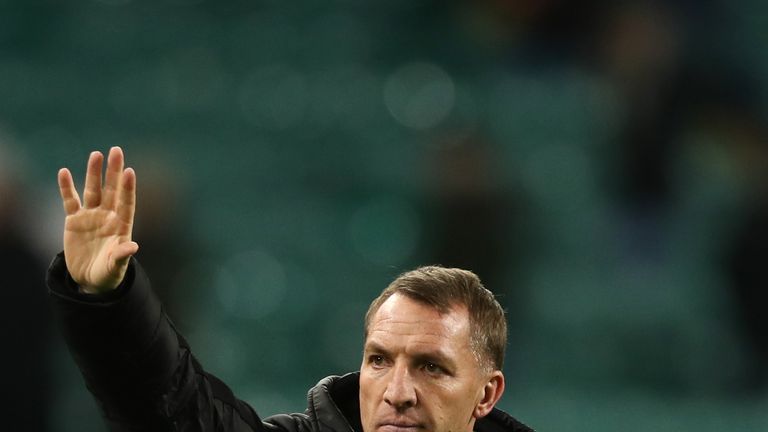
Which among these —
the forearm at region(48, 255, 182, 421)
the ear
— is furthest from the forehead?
the forearm at region(48, 255, 182, 421)

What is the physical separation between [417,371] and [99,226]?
0.96 metres

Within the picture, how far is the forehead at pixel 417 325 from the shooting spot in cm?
335

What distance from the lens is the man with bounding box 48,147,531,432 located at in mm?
2719

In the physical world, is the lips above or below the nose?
below

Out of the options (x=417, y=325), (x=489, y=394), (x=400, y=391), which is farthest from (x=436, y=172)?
(x=400, y=391)

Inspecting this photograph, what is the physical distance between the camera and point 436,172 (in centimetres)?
703

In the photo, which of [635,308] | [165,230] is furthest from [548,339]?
[165,230]

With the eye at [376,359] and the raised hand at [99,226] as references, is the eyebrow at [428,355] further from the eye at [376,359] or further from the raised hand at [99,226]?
the raised hand at [99,226]

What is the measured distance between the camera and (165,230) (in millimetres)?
6305

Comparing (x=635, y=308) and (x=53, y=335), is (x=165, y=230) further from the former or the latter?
(x=635, y=308)

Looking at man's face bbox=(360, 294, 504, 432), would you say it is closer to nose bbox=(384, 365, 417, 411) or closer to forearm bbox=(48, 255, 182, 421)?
nose bbox=(384, 365, 417, 411)

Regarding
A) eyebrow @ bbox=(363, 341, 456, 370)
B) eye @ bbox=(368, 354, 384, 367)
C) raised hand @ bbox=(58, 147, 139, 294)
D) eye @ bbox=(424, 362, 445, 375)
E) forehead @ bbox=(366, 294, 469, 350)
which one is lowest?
eye @ bbox=(368, 354, 384, 367)

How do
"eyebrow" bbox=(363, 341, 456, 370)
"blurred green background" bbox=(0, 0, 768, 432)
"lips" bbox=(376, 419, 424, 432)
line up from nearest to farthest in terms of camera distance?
1. "lips" bbox=(376, 419, 424, 432)
2. "eyebrow" bbox=(363, 341, 456, 370)
3. "blurred green background" bbox=(0, 0, 768, 432)

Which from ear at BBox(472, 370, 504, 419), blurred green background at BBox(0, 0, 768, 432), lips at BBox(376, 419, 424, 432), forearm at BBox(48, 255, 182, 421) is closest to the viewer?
forearm at BBox(48, 255, 182, 421)
